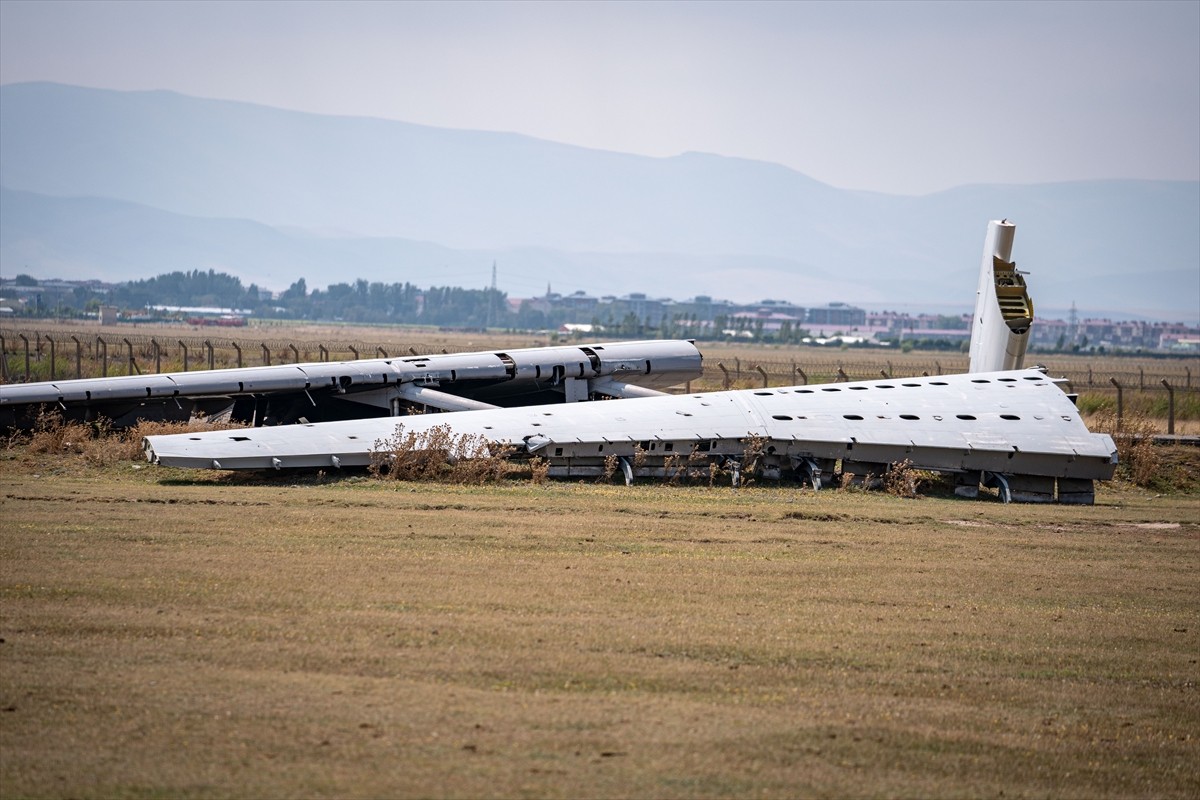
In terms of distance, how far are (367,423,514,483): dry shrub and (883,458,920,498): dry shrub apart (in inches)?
243

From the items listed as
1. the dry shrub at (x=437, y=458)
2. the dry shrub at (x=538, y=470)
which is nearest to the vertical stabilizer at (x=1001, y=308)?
the dry shrub at (x=538, y=470)

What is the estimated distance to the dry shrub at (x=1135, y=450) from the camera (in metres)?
23.8

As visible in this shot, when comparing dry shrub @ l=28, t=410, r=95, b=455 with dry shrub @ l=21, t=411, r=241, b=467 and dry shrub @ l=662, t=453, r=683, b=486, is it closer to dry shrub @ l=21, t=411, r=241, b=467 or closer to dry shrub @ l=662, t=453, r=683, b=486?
dry shrub @ l=21, t=411, r=241, b=467

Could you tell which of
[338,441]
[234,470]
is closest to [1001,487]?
[338,441]

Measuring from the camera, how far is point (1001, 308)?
2592cm

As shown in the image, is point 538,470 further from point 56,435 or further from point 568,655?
point 568,655

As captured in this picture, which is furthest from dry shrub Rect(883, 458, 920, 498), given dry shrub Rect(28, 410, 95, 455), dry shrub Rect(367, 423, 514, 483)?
dry shrub Rect(28, 410, 95, 455)

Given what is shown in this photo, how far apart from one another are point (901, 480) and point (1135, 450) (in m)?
6.85

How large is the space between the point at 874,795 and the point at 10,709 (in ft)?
17.4

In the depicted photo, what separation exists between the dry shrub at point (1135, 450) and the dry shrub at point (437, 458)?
11.8 metres

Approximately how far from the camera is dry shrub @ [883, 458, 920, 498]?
Result: 20094 mm

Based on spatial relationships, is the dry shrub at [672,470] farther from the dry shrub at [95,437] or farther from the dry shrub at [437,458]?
the dry shrub at [95,437]

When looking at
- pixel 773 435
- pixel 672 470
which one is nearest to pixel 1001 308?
pixel 773 435

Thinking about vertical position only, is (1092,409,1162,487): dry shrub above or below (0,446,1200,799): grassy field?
above
